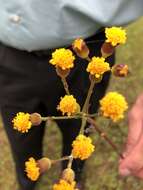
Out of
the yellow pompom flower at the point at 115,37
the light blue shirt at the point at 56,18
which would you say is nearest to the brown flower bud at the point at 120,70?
the yellow pompom flower at the point at 115,37

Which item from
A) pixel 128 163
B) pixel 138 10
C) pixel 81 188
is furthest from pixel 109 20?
pixel 81 188

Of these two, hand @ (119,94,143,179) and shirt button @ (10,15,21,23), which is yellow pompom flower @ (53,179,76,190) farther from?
shirt button @ (10,15,21,23)

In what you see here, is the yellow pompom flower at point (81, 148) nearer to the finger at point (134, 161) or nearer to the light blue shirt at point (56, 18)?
the finger at point (134, 161)

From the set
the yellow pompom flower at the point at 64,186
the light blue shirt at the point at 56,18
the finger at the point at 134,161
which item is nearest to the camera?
the yellow pompom flower at the point at 64,186

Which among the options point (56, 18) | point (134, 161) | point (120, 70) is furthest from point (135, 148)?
point (56, 18)

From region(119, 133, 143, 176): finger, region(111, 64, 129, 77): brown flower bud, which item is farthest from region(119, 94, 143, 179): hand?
region(111, 64, 129, 77): brown flower bud

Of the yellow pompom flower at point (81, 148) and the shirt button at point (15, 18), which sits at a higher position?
the shirt button at point (15, 18)

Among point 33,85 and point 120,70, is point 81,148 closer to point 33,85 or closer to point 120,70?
point 120,70

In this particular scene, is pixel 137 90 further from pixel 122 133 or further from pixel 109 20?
pixel 109 20
